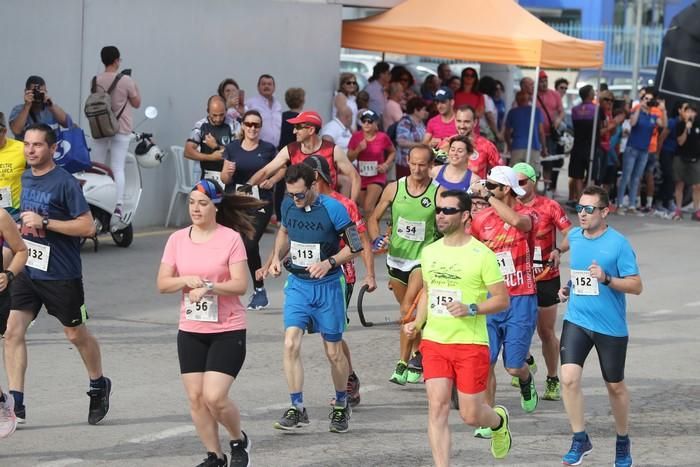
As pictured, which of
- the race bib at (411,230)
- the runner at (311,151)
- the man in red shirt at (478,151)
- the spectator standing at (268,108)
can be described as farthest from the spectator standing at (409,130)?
the race bib at (411,230)

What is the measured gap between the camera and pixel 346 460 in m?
8.23

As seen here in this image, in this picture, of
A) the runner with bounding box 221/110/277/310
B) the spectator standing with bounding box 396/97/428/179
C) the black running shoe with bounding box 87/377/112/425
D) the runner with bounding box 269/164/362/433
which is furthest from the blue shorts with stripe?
the spectator standing with bounding box 396/97/428/179

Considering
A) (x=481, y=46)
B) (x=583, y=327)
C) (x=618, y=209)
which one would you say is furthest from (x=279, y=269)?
(x=618, y=209)

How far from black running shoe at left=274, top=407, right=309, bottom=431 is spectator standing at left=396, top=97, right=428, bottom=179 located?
1068 cm

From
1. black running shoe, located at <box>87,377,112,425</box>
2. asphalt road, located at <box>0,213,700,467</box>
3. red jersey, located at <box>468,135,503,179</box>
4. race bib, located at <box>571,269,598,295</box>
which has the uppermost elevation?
red jersey, located at <box>468,135,503,179</box>

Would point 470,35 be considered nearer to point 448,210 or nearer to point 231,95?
point 231,95

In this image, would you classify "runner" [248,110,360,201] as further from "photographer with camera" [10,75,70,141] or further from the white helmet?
the white helmet

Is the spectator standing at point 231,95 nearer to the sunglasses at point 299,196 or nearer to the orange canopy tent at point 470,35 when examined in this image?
the orange canopy tent at point 470,35

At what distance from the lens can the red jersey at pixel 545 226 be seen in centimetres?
977

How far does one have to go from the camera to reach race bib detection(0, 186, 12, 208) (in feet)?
31.6

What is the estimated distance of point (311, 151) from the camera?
11.6 metres

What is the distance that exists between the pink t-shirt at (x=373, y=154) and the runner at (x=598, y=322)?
777 centimetres

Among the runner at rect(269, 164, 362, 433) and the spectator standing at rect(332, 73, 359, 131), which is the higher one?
the spectator standing at rect(332, 73, 359, 131)

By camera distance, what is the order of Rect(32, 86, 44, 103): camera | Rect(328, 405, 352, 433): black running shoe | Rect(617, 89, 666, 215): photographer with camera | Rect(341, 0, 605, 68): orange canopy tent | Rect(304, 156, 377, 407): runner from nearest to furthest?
Rect(328, 405, 352, 433): black running shoe → Rect(304, 156, 377, 407): runner → Rect(32, 86, 44, 103): camera → Rect(341, 0, 605, 68): orange canopy tent → Rect(617, 89, 666, 215): photographer with camera
